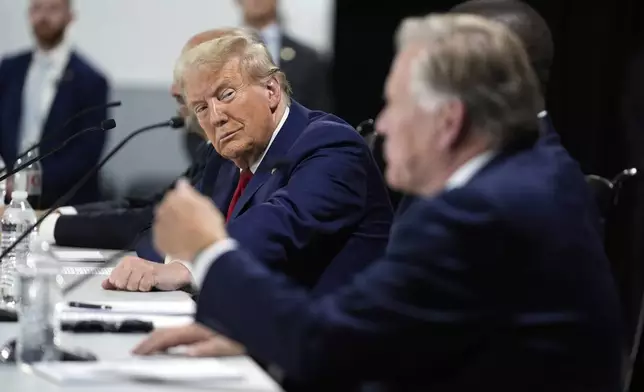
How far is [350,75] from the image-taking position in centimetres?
588

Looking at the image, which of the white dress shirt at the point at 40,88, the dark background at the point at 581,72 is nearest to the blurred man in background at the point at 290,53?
the dark background at the point at 581,72

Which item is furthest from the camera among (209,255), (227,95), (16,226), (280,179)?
(16,226)

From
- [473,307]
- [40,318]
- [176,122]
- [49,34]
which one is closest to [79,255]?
[176,122]

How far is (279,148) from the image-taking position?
2.84 metres

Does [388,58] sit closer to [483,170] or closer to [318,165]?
[318,165]

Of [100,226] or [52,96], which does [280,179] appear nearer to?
[100,226]

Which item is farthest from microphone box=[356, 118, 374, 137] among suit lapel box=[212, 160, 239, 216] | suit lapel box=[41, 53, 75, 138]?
suit lapel box=[41, 53, 75, 138]

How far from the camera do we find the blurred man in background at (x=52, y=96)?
5.27 metres

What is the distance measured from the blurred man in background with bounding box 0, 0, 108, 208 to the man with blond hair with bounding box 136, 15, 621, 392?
3717mm

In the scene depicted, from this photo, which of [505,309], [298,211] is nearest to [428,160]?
[505,309]

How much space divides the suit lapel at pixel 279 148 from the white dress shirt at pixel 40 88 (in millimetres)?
2735

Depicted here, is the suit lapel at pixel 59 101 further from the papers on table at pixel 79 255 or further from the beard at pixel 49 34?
the papers on table at pixel 79 255

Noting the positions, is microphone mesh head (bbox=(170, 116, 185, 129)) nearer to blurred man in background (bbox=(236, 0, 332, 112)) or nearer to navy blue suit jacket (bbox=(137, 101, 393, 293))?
navy blue suit jacket (bbox=(137, 101, 393, 293))

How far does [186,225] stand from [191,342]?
0.37 metres
